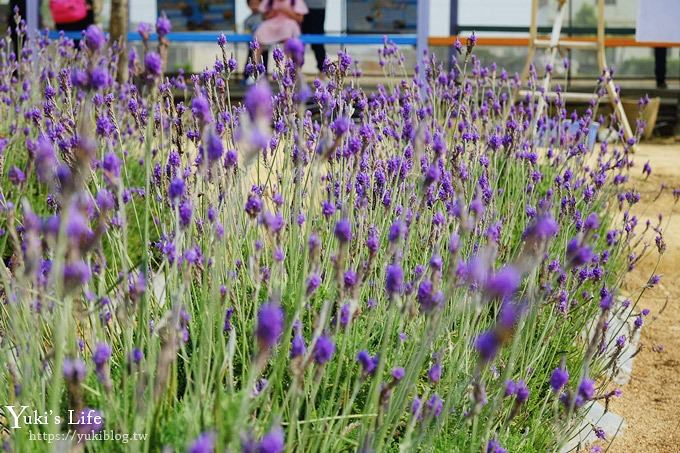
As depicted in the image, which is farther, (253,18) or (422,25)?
(253,18)

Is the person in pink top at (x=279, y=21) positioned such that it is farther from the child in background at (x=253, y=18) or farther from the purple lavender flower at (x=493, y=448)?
the purple lavender flower at (x=493, y=448)

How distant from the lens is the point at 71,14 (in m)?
9.00

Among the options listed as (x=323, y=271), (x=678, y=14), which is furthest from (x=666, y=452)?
(x=678, y=14)

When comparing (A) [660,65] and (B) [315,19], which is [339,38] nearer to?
(B) [315,19]

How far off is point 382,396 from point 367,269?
0.28 m

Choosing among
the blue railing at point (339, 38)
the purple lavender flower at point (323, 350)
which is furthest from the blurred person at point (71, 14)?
the purple lavender flower at point (323, 350)

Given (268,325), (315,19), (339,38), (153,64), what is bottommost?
(268,325)

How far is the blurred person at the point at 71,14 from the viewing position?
352 inches

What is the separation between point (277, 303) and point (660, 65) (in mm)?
10445

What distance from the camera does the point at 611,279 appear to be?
12.4 feet

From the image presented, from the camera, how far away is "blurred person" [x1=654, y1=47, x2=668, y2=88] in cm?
1073

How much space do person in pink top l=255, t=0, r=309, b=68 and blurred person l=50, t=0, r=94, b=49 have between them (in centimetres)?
178

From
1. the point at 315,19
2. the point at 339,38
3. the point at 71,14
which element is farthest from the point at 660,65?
the point at 71,14

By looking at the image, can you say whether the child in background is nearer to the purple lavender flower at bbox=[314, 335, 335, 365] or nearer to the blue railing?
the blue railing
